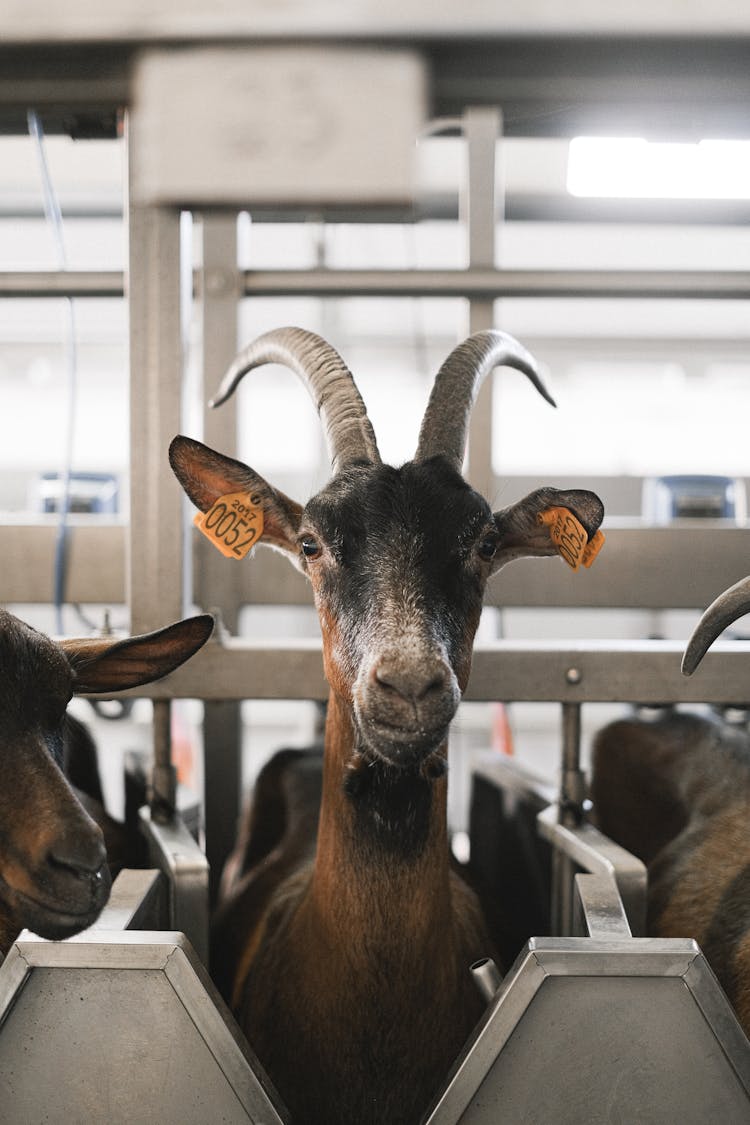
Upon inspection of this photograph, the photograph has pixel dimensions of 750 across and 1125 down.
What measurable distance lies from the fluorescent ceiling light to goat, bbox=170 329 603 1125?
0.53 m

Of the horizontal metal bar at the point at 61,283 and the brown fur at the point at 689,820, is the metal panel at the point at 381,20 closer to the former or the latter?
the horizontal metal bar at the point at 61,283

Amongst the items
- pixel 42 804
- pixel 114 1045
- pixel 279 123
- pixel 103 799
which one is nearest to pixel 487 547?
pixel 42 804

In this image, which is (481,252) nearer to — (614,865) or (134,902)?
(614,865)

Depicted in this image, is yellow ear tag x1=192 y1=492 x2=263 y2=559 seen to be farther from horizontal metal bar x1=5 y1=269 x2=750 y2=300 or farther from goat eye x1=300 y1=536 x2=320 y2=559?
horizontal metal bar x1=5 y1=269 x2=750 y2=300

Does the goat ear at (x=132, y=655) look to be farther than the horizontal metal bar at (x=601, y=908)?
Yes

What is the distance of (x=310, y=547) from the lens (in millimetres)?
2010

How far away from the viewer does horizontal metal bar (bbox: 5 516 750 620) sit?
2668mm

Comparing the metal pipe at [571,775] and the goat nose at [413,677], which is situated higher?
the goat nose at [413,677]

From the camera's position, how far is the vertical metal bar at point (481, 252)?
2355mm

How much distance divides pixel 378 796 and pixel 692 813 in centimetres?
150

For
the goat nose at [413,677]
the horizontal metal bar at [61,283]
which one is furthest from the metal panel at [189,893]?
the horizontal metal bar at [61,283]

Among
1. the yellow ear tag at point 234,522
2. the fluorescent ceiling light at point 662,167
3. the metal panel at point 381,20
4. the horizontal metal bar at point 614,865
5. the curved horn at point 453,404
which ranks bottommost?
the horizontal metal bar at point 614,865

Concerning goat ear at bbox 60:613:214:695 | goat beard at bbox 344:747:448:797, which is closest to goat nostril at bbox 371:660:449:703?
goat beard at bbox 344:747:448:797

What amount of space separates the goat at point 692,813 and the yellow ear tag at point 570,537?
0.38 meters
